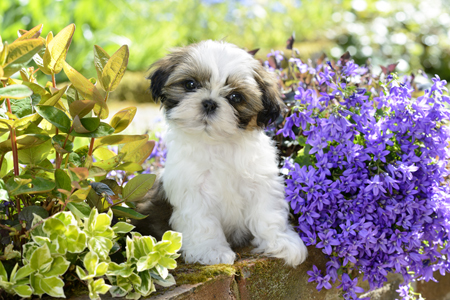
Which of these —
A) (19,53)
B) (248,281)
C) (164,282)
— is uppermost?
(19,53)

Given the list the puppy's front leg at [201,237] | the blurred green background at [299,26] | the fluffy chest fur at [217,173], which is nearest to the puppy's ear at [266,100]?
the fluffy chest fur at [217,173]

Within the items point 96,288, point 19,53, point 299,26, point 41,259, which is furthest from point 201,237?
point 299,26

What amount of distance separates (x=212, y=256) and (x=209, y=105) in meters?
0.80

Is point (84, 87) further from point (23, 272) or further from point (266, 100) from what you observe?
point (266, 100)

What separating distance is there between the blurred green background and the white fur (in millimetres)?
4721

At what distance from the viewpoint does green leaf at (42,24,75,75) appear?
83.0 inches

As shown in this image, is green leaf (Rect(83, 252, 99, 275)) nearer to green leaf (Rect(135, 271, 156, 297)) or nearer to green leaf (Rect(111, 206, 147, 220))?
green leaf (Rect(135, 271, 156, 297))

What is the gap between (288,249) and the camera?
257 cm

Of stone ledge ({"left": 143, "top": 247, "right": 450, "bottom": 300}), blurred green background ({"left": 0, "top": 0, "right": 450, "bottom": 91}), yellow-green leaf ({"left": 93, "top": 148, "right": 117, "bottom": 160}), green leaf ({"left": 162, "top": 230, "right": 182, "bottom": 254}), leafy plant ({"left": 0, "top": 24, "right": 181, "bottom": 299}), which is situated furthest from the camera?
blurred green background ({"left": 0, "top": 0, "right": 450, "bottom": 91})

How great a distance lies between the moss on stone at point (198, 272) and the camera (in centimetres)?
221

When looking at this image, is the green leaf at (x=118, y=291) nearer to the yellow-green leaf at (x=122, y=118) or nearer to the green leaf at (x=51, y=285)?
the green leaf at (x=51, y=285)

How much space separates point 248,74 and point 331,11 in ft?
26.7

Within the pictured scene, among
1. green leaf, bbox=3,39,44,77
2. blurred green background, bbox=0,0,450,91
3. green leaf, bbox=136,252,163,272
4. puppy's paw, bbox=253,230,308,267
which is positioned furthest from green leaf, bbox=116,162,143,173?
blurred green background, bbox=0,0,450,91

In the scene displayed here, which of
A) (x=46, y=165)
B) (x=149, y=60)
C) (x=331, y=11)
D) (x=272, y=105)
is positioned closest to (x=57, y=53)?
(x=46, y=165)
